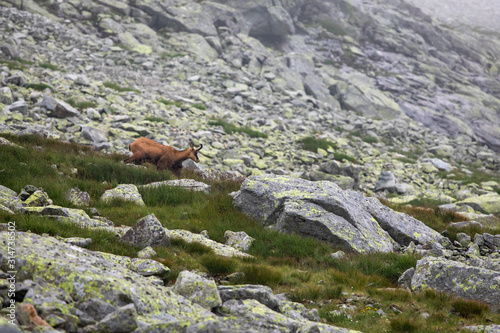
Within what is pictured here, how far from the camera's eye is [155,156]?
1334 centimetres

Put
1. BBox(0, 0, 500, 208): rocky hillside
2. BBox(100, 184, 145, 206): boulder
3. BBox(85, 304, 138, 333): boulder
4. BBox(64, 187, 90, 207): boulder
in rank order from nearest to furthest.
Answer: BBox(85, 304, 138, 333): boulder
BBox(64, 187, 90, 207): boulder
BBox(100, 184, 145, 206): boulder
BBox(0, 0, 500, 208): rocky hillside

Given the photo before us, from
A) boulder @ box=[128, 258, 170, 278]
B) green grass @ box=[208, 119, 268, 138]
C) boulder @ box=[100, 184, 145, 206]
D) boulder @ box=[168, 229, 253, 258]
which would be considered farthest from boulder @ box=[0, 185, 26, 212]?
green grass @ box=[208, 119, 268, 138]

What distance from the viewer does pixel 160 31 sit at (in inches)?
1412

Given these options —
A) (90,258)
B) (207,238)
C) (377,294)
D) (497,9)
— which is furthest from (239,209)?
(497,9)

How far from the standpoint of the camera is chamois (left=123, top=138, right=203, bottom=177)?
13086 mm

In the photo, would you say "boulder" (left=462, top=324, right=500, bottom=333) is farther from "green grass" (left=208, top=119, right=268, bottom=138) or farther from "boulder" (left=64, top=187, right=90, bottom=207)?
"green grass" (left=208, top=119, right=268, bottom=138)

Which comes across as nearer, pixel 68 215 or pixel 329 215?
pixel 68 215

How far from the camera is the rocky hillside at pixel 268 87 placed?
19766 mm

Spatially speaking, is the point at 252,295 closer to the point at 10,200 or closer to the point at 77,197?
the point at 10,200

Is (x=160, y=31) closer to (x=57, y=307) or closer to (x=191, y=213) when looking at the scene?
(x=191, y=213)

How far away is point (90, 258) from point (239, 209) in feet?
17.2

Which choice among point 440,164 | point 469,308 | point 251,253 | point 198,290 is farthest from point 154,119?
point 440,164

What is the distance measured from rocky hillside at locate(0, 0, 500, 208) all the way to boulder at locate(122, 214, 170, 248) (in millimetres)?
10210

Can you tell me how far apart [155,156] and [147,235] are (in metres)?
7.17
